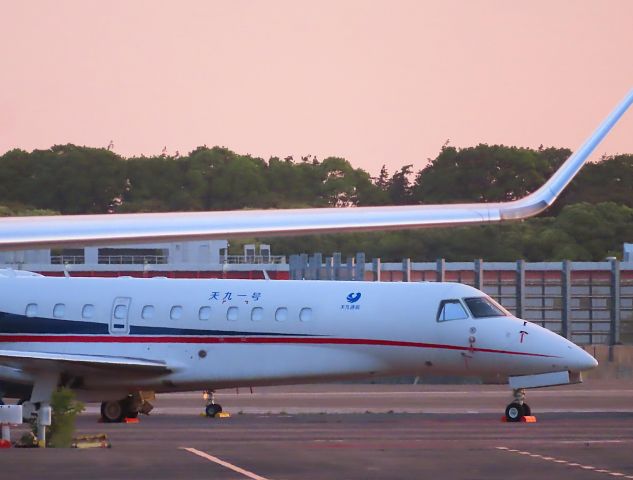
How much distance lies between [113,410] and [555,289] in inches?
823

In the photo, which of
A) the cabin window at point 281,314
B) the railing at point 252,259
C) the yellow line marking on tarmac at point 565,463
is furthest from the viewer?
the railing at point 252,259

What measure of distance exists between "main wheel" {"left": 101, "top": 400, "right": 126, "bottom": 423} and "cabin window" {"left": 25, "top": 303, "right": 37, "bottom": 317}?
84.8 inches

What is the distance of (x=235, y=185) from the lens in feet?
152

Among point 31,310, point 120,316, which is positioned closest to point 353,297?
point 120,316

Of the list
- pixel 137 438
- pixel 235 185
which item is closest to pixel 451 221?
pixel 137 438

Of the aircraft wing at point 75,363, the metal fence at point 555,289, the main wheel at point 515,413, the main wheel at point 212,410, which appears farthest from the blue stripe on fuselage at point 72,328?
the metal fence at point 555,289

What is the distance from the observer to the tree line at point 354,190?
93.0 ft

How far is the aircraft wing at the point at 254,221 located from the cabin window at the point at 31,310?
21.1m

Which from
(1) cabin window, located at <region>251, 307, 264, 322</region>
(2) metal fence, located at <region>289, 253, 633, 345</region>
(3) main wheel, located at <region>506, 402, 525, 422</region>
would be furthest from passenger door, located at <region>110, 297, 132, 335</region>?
(2) metal fence, located at <region>289, 253, 633, 345</region>

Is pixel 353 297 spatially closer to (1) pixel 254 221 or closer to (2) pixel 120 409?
(2) pixel 120 409

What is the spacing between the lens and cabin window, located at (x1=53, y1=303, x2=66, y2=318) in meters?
29.4

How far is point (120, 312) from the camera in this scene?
29.2m

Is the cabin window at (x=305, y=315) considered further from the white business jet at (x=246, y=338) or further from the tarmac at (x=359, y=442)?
the tarmac at (x=359, y=442)

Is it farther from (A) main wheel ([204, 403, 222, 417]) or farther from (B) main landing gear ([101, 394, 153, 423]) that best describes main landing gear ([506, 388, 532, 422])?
(B) main landing gear ([101, 394, 153, 423])
